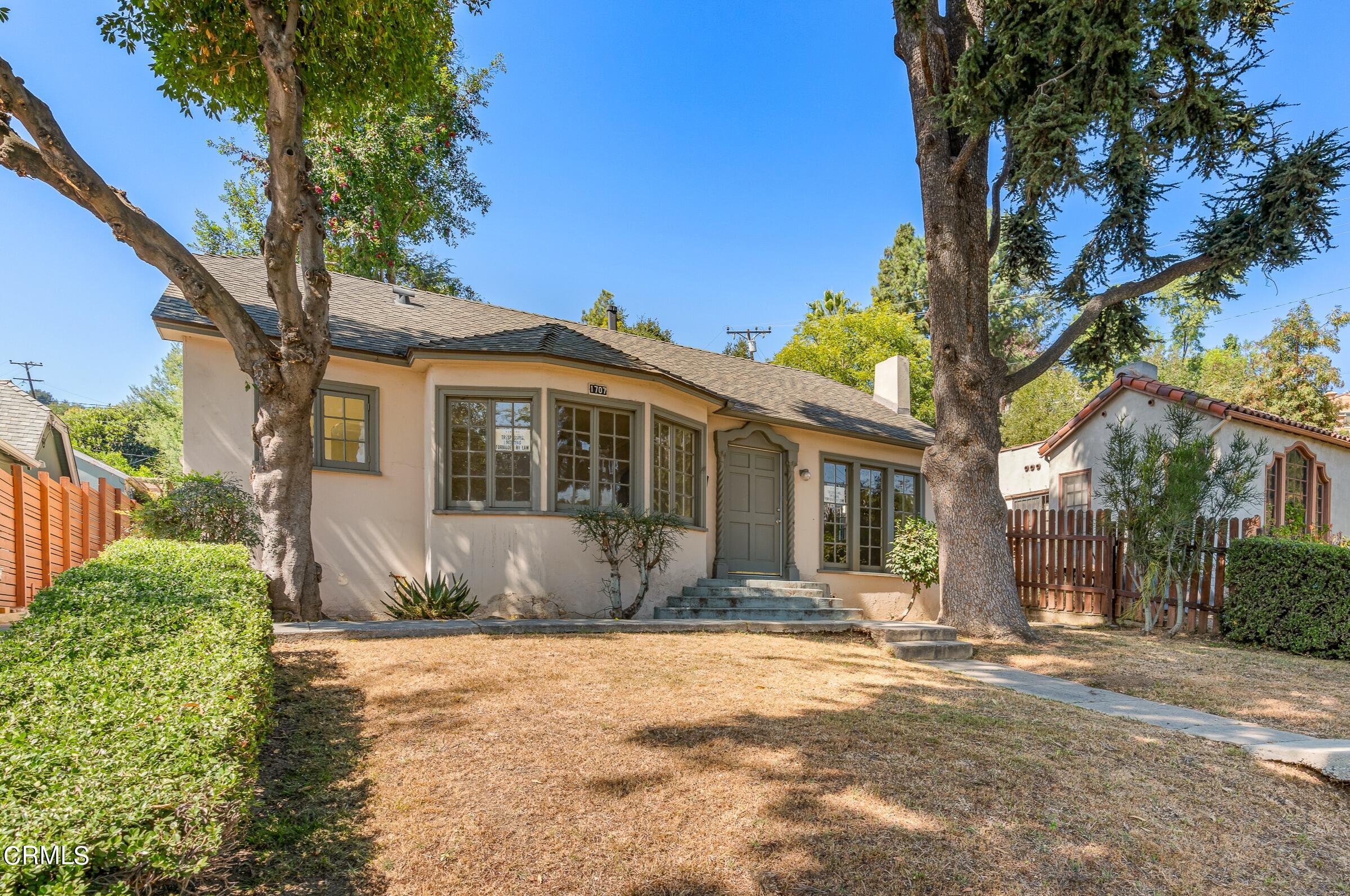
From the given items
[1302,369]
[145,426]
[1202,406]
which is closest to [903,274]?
[1302,369]

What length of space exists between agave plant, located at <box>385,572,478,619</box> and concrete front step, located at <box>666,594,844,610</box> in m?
2.83

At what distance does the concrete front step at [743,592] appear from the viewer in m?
10.6

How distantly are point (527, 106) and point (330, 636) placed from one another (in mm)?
15287

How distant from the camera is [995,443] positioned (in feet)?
32.4

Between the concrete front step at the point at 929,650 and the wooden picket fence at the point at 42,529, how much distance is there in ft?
30.7

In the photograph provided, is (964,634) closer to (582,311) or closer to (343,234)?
(343,234)

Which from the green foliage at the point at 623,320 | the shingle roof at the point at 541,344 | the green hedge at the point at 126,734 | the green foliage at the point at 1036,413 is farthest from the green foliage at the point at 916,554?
the green foliage at the point at 1036,413

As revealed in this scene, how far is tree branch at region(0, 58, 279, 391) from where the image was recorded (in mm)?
6297

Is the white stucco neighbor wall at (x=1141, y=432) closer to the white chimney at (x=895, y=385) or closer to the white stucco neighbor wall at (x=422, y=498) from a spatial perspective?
Result: the white chimney at (x=895, y=385)

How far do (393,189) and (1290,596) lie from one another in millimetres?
18944

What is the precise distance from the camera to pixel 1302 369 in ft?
75.0

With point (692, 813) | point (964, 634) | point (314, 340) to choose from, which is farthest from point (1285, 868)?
point (314, 340)

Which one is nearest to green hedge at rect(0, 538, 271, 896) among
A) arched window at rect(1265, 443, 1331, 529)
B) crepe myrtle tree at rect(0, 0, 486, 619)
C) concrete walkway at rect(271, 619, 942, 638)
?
concrete walkway at rect(271, 619, 942, 638)

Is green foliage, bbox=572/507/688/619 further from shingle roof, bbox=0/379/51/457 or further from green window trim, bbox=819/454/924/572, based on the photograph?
shingle roof, bbox=0/379/51/457
